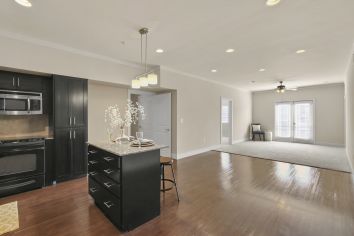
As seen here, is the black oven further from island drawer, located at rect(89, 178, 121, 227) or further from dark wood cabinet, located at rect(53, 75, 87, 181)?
island drawer, located at rect(89, 178, 121, 227)

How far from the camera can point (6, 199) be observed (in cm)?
291

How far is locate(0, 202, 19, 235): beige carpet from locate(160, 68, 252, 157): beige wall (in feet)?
12.6

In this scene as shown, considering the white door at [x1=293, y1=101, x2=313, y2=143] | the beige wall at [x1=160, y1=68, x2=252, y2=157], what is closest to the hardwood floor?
the beige wall at [x1=160, y1=68, x2=252, y2=157]

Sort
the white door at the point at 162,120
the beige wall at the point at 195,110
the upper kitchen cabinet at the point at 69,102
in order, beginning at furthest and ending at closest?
the white door at the point at 162,120, the beige wall at the point at 195,110, the upper kitchen cabinet at the point at 69,102

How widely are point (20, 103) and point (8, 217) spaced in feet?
6.58

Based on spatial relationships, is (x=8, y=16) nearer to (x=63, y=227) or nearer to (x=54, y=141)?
(x=54, y=141)

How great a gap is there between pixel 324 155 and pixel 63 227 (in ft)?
24.5

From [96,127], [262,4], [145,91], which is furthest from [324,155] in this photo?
[96,127]

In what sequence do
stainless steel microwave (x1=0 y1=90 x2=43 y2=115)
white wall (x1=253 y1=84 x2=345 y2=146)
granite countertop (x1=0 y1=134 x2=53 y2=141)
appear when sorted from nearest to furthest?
stainless steel microwave (x1=0 y1=90 x2=43 y2=115) < granite countertop (x1=0 y1=134 x2=53 y2=141) < white wall (x1=253 y1=84 x2=345 y2=146)

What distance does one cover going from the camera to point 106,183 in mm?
2320

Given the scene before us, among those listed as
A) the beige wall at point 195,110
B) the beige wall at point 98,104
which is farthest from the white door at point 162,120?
the beige wall at point 98,104

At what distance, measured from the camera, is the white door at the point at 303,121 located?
8.34 metres

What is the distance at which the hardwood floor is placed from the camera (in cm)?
213

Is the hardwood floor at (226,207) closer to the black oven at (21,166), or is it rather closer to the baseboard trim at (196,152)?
the black oven at (21,166)
